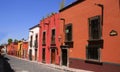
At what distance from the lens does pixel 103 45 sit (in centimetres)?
2003

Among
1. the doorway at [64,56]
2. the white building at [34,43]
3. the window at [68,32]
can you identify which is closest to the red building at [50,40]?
the doorway at [64,56]

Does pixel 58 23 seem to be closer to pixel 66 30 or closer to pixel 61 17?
pixel 61 17

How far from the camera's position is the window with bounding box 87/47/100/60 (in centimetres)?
2102

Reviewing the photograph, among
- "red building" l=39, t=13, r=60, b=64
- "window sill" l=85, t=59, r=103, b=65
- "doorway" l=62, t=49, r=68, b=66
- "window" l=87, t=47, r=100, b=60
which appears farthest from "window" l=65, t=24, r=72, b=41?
"window sill" l=85, t=59, r=103, b=65

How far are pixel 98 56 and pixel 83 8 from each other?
517cm

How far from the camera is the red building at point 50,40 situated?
31.5 meters

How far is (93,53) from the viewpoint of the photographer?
2167 cm

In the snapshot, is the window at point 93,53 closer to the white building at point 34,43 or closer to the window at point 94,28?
the window at point 94,28

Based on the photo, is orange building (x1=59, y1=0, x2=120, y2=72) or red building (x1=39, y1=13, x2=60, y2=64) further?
red building (x1=39, y1=13, x2=60, y2=64)

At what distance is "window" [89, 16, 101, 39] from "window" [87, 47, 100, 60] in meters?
0.98

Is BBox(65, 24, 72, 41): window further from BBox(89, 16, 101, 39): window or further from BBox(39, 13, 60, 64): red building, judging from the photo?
BBox(89, 16, 101, 39): window

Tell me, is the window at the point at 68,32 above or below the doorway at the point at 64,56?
above

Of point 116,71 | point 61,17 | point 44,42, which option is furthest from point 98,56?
point 44,42

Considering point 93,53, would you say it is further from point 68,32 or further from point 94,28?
point 68,32
